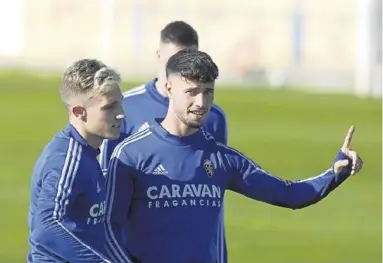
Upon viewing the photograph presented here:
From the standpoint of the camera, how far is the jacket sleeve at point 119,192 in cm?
546

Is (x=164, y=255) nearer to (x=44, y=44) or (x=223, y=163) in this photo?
(x=223, y=163)

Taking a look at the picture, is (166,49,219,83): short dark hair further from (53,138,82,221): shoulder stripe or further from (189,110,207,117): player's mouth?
(53,138,82,221): shoulder stripe

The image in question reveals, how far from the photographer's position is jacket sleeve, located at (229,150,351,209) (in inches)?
226

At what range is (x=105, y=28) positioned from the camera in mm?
28000

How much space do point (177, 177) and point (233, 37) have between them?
21424 millimetres

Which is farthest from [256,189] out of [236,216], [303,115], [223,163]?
→ [303,115]

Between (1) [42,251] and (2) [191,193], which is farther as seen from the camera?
(2) [191,193]

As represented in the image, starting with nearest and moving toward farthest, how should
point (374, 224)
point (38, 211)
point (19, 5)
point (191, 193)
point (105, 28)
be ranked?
point (38, 211), point (191, 193), point (374, 224), point (105, 28), point (19, 5)

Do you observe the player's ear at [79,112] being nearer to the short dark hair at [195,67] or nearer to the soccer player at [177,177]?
the soccer player at [177,177]

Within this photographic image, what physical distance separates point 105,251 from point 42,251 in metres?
0.27

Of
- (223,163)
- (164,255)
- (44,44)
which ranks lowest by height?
(44,44)

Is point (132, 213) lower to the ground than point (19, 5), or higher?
higher

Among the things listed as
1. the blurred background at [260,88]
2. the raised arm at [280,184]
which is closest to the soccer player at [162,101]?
the raised arm at [280,184]

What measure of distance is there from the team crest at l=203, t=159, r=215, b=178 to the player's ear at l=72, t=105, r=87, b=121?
68 cm
